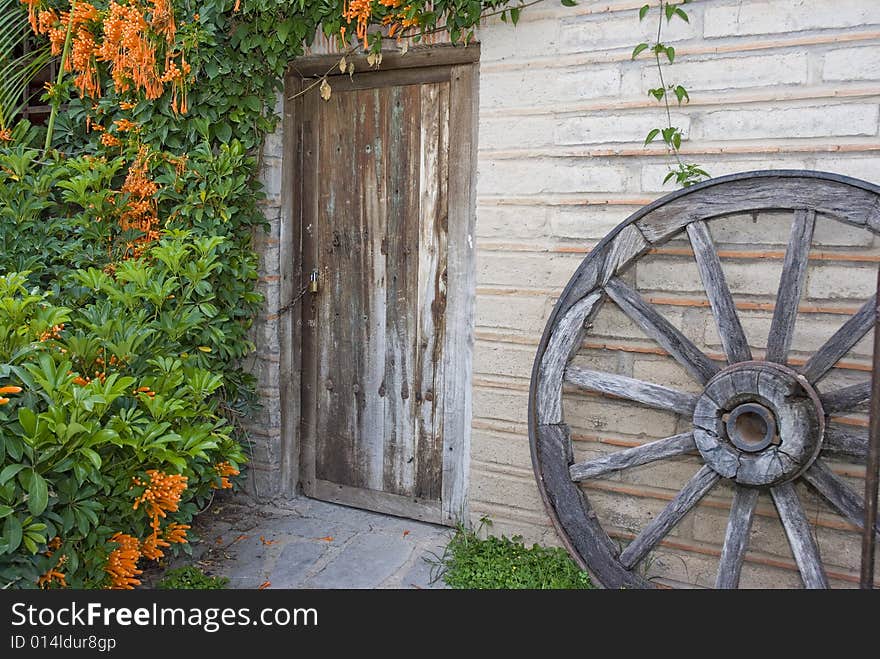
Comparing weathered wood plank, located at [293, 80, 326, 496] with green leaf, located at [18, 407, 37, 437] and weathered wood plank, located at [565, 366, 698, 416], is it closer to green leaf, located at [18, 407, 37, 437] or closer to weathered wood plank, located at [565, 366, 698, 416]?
weathered wood plank, located at [565, 366, 698, 416]

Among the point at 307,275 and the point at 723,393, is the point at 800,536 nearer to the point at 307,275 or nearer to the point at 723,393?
the point at 723,393

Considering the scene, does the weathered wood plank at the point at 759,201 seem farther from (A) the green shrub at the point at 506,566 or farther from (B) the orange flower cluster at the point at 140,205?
(B) the orange flower cluster at the point at 140,205

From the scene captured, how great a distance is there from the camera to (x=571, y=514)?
3.05m

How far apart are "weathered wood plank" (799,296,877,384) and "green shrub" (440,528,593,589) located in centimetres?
111

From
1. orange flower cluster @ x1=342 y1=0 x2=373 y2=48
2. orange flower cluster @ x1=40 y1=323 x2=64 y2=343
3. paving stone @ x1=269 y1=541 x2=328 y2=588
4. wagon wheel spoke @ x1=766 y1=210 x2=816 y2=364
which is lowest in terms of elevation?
paving stone @ x1=269 y1=541 x2=328 y2=588

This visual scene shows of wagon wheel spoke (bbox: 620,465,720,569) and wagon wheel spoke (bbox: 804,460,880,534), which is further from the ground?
wagon wheel spoke (bbox: 804,460,880,534)

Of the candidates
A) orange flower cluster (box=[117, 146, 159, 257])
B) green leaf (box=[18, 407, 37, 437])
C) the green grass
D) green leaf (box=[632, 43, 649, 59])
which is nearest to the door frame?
the green grass

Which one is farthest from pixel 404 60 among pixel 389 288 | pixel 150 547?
pixel 150 547

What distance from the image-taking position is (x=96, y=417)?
2564 millimetres

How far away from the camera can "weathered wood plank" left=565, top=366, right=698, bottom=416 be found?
2.94 meters

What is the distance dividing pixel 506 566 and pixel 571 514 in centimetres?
47

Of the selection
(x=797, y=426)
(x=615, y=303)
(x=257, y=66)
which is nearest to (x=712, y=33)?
(x=615, y=303)

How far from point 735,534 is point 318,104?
2.68 meters

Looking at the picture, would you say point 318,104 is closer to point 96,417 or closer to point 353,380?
point 353,380
